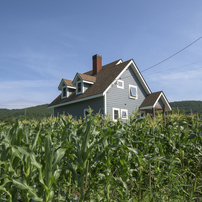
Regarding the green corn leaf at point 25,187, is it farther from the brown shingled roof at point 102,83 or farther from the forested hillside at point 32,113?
the forested hillside at point 32,113

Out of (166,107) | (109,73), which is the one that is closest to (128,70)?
(109,73)

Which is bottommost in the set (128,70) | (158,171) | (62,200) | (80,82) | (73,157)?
(62,200)

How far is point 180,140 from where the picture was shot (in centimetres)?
384

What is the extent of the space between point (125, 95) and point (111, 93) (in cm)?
220

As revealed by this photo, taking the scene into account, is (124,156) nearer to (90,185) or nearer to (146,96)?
(90,185)

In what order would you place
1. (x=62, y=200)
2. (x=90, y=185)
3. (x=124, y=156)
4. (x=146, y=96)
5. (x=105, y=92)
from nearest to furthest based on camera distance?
(x=62, y=200), (x=90, y=185), (x=124, y=156), (x=105, y=92), (x=146, y=96)

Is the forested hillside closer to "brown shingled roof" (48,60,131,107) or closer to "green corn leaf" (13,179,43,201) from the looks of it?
"brown shingled roof" (48,60,131,107)

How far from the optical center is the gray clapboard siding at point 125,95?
54.8 feet

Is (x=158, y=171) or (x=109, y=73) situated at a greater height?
(x=109, y=73)

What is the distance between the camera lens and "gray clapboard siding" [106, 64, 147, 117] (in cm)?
1672

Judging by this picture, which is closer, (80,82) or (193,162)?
(193,162)

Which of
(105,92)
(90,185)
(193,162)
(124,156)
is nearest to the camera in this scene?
(90,185)

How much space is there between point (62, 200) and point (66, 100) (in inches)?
712

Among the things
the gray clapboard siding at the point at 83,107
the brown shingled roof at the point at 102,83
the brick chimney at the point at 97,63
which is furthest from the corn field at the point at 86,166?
the brick chimney at the point at 97,63
